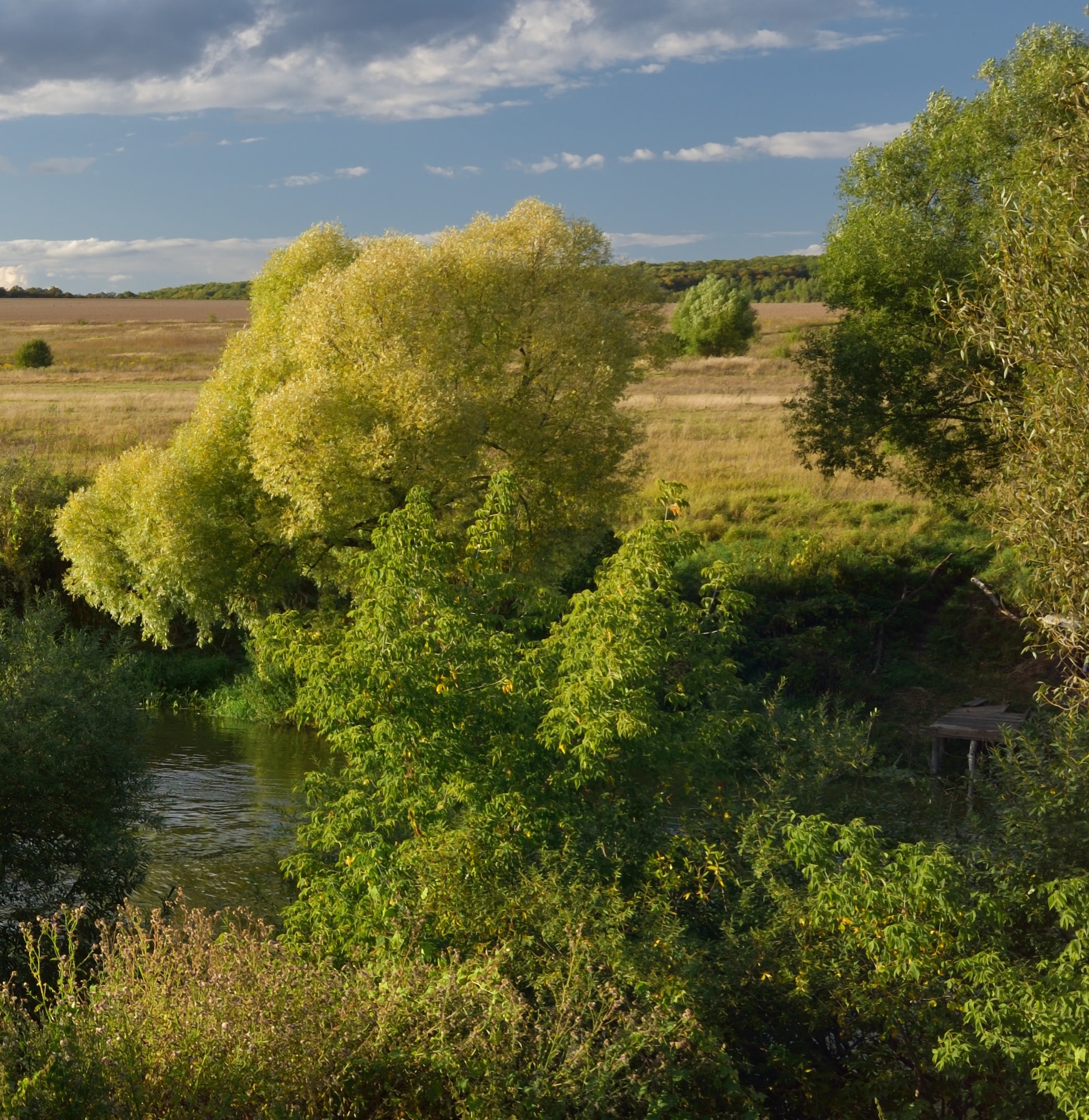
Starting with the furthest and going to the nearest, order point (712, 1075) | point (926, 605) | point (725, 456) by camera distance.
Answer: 1. point (725, 456)
2. point (926, 605)
3. point (712, 1075)

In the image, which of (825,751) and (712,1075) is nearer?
(712,1075)

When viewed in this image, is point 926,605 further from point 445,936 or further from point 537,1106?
point 537,1106

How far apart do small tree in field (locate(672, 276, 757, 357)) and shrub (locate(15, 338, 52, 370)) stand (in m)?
44.3

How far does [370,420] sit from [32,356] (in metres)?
59.8

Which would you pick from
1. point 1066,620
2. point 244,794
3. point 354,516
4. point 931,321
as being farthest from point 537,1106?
point 931,321

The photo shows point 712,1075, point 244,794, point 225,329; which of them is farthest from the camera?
point 225,329

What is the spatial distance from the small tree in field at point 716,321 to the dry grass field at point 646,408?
201 cm

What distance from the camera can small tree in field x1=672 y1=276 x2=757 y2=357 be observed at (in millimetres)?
84438

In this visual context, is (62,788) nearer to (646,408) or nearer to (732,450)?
(732,450)

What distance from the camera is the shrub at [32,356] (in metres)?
75.4

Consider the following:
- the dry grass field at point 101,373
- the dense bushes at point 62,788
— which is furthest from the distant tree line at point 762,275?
the dense bushes at point 62,788

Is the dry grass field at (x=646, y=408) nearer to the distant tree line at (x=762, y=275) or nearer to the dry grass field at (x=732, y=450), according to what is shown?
the dry grass field at (x=732, y=450)

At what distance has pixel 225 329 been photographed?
328 ft

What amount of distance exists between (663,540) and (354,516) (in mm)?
14970
